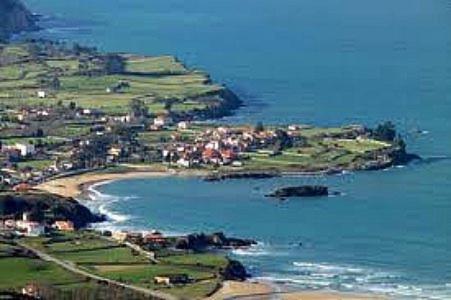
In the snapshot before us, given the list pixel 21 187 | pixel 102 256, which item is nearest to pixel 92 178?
pixel 21 187

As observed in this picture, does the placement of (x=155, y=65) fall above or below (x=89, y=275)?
above

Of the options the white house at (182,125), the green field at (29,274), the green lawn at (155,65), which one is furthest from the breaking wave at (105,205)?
the green lawn at (155,65)

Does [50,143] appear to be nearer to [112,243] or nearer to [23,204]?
[23,204]

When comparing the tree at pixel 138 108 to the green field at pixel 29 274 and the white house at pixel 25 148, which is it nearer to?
the white house at pixel 25 148

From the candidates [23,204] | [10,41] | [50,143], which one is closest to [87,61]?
[10,41]

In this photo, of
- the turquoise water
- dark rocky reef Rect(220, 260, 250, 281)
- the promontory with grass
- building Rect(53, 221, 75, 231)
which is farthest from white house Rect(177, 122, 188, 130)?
dark rocky reef Rect(220, 260, 250, 281)

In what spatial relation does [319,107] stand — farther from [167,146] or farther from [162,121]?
[167,146]

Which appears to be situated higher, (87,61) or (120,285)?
(87,61)

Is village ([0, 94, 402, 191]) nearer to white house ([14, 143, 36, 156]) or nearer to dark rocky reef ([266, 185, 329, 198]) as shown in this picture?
white house ([14, 143, 36, 156])
